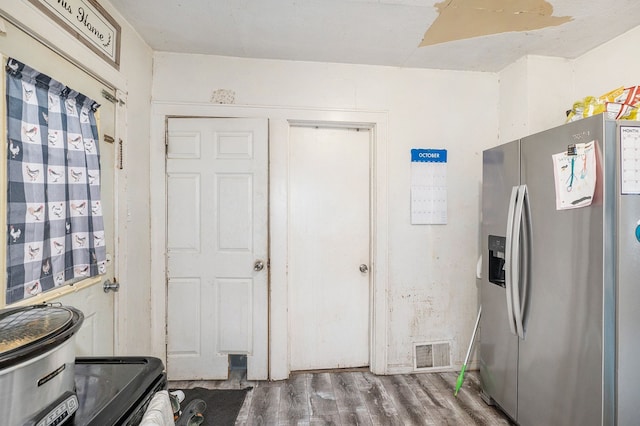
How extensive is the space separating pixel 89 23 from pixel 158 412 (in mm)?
1806

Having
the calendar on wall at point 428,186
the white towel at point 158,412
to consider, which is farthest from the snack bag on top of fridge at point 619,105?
the white towel at point 158,412

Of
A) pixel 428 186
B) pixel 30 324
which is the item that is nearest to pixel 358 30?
pixel 428 186

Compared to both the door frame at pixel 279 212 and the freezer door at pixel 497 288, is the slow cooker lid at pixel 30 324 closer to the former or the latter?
the door frame at pixel 279 212

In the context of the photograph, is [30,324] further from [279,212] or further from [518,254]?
[518,254]

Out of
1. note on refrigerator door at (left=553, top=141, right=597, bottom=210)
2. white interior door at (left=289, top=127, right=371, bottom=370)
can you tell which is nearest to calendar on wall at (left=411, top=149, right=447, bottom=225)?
white interior door at (left=289, top=127, right=371, bottom=370)

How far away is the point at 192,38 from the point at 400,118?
1598 mm

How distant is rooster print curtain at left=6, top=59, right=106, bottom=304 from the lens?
3.47 ft

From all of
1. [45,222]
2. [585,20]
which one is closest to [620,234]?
[585,20]

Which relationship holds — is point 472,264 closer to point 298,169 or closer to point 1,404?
point 298,169

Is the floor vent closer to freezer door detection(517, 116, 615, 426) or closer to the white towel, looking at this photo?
freezer door detection(517, 116, 615, 426)

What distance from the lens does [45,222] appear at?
1.17 metres

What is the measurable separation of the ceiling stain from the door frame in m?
0.66

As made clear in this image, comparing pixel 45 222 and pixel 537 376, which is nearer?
pixel 45 222

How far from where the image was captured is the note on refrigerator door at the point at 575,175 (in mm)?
1223
